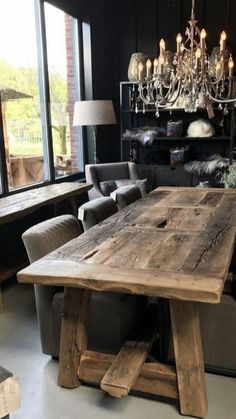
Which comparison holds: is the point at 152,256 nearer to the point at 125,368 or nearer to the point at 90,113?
the point at 125,368

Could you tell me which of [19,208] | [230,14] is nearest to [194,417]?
[19,208]

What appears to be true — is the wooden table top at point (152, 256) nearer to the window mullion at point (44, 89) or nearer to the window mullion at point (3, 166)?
the window mullion at point (3, 166)

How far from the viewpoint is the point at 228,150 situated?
19.1 ft

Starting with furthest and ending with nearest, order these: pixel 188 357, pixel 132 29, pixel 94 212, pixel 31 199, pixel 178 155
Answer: pixel 132 29 → pixel 178 155 → pixel 31 199 → pixel 94 212 → pixel 188 357

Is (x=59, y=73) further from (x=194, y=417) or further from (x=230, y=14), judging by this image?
(x=194, y=417)

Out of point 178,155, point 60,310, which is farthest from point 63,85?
point 60,310

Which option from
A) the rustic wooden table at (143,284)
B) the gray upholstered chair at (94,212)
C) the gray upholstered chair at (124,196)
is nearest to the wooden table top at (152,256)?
the rustic wooden table at (143,284)

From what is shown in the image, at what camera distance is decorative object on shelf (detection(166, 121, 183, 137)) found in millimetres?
5688

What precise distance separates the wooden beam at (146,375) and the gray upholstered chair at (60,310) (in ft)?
0.50

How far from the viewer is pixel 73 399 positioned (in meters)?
2.04

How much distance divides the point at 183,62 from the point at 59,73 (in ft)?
7.51

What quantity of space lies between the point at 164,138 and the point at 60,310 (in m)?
3.97

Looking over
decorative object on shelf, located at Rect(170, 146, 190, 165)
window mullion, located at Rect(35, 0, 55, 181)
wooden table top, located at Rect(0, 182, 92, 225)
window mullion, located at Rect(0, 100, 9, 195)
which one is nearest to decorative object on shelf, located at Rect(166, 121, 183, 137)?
decorative object on shelf, located at Rect(170, 146, 190, 165)

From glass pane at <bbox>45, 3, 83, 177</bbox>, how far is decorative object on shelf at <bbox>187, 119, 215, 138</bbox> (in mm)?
1624
